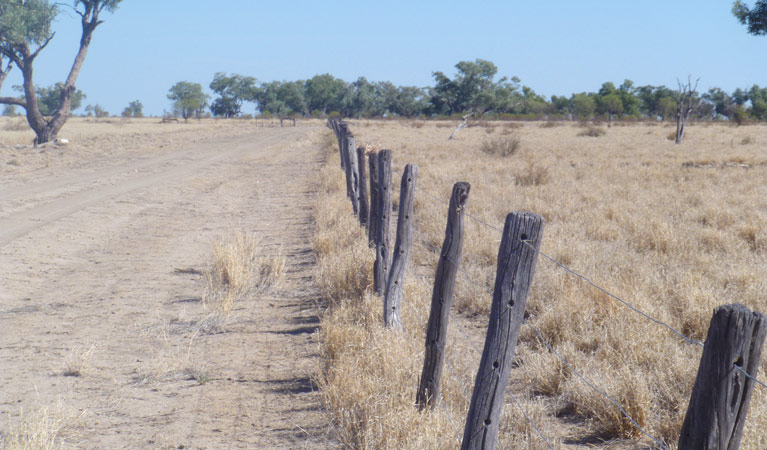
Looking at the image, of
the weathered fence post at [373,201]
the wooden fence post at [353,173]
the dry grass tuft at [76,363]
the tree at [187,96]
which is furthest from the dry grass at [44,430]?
the tree at [187,96]

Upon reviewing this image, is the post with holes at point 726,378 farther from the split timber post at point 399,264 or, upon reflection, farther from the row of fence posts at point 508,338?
the split timber post at point 399,264

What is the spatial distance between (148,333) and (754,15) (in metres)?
21.3

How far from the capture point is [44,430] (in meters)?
3.50

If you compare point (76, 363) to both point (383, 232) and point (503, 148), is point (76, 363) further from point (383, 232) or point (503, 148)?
point (503, 148)

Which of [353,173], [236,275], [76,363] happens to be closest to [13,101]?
[353,173]

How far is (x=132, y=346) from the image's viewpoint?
558cm

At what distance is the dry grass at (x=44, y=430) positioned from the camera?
3477 millimetres

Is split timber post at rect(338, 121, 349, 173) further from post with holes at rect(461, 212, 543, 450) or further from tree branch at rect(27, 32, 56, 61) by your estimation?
tree branch at rect(27, 32, 56, 61)

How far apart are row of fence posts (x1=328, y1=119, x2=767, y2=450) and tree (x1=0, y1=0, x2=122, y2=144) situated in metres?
26.9

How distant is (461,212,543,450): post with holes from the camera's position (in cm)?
277

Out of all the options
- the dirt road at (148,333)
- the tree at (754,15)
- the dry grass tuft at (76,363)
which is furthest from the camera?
the tree at (754,15)

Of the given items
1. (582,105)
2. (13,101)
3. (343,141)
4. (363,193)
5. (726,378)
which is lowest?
(363,193)

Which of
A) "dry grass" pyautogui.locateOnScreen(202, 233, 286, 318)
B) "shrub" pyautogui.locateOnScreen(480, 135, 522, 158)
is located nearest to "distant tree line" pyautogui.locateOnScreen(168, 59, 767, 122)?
"shrub" pyautogui.locateOnScreen(480, 135, 522, 158)

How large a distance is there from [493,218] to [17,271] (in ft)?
22.5
